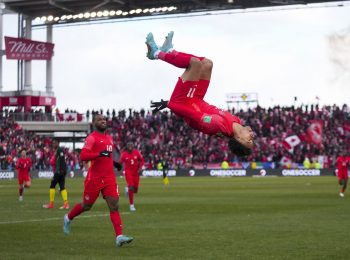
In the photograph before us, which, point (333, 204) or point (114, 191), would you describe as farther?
point (333, 204)

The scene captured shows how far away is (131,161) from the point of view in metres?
29.7

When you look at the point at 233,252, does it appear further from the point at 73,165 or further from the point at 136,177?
the point at 73,165

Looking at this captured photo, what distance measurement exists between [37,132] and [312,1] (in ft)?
114

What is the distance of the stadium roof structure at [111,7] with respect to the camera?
2955 inches

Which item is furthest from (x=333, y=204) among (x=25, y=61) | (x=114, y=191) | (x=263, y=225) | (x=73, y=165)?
(x=25, y=61)

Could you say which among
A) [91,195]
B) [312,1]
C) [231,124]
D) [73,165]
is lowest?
[73,165]

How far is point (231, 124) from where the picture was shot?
13.3 meters

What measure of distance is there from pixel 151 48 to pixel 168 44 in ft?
1.06

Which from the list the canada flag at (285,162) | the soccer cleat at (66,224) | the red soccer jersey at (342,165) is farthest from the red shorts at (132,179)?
the canada flag at (285,162)

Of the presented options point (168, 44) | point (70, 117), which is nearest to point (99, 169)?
point (168, 44)

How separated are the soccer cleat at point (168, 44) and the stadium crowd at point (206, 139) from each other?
56720 mm

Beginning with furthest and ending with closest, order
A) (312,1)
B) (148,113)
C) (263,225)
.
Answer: (148,113)
(312,1)
(263,225)

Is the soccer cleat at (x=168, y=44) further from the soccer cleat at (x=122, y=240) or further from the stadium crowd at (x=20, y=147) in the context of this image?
the stadium crowd at (x=20, y=147)

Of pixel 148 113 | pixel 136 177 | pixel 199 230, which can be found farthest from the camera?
pixel 148 113
